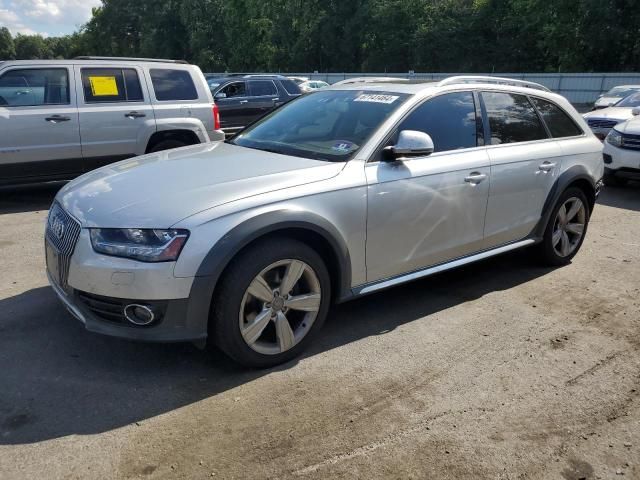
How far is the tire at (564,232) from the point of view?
510 cm

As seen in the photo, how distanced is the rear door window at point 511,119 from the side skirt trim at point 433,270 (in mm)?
876

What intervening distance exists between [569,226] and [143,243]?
4.03 metres

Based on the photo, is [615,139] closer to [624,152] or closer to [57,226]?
[624,152]

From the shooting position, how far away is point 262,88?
13.1m

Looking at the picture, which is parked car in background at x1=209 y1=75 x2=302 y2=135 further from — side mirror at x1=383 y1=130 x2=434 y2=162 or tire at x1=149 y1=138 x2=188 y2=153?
side mirror at x1=383 y1=130 x2=434 y2=162

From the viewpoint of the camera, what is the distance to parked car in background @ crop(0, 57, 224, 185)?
6.99 m

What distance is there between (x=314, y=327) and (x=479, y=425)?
114cm

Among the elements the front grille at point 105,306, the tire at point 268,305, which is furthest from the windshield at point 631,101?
the front grille at point 105,306

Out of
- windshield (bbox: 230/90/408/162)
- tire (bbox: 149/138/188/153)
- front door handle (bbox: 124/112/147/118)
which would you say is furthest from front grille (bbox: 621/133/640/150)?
front door handle (bbox: 124/112/147/118)

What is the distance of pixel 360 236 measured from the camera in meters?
3.62

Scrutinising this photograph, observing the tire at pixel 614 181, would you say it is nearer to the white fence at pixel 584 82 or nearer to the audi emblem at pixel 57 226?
the audi emblem at pixel 57 226

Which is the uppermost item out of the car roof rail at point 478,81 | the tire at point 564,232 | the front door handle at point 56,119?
the car roof rail at point 478,81

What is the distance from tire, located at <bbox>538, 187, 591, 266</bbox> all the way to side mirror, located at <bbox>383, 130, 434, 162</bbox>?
6.28ft

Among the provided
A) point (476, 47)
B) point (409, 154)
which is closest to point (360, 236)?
point (409, 154)
